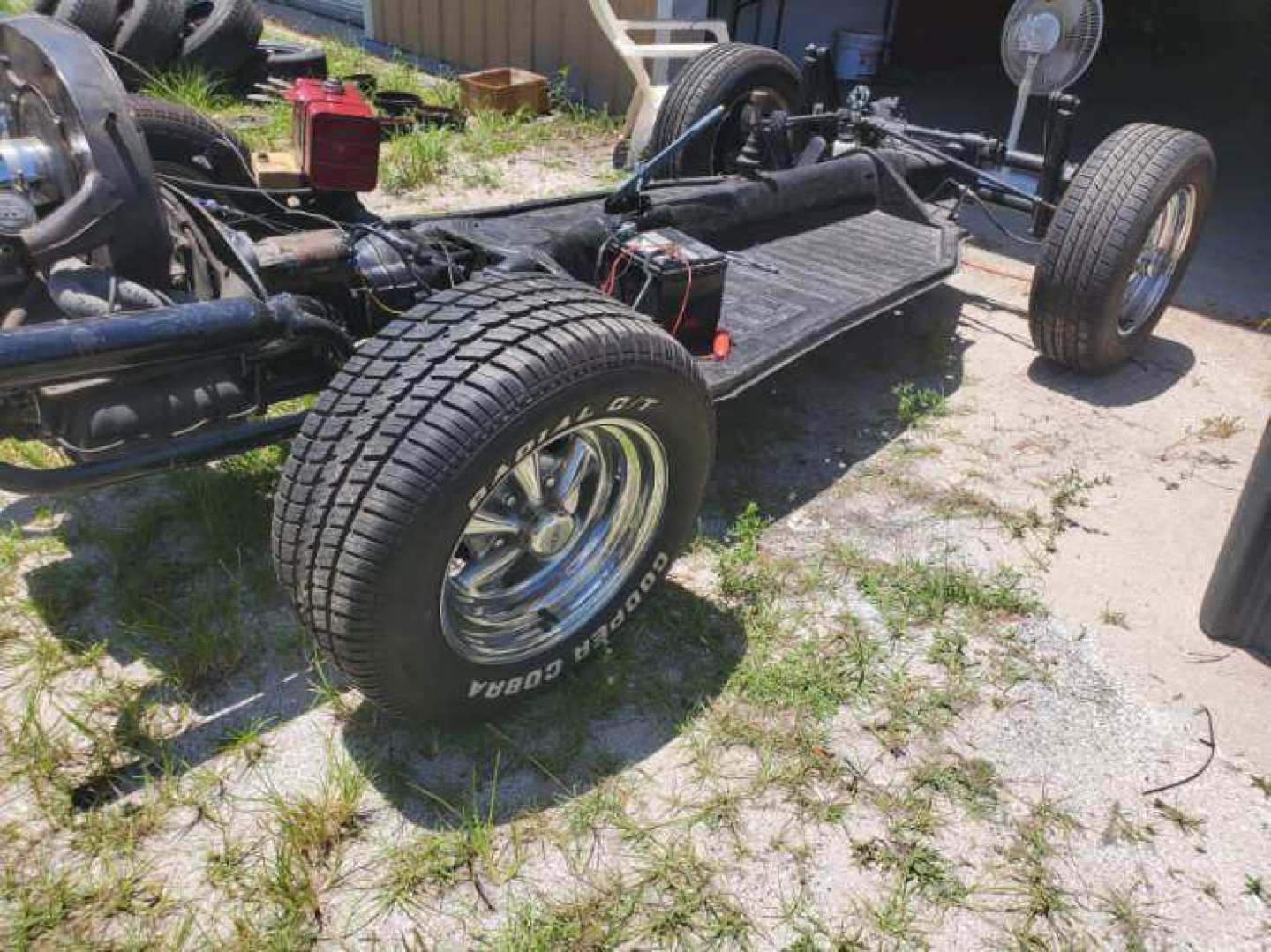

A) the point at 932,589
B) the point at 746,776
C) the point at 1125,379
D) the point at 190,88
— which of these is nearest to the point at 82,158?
the point at 746,776

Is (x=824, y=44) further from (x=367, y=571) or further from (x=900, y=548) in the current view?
(x=367, y=571)

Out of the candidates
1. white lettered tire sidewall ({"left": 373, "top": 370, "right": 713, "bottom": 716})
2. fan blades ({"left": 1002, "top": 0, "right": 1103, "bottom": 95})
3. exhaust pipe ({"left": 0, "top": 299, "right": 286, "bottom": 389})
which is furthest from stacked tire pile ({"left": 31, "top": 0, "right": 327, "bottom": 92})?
white lettered tire sidewall ({"left": 373, "top": 370, "right": 713, "bottom": 716})

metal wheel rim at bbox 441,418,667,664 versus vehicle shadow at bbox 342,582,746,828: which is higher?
metal wheel rim at bbox 441,418,667,664

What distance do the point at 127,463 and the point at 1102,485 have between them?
3.36 metres

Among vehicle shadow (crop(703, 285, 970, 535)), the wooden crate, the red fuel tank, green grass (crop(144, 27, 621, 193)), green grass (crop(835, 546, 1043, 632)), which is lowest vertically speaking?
green grass (crop(835, 546, 1043, 632))

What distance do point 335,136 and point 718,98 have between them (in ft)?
8.96

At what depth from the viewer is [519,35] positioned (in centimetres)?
905

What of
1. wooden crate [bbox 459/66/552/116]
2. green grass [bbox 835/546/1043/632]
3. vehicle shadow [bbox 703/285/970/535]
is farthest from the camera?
wooden crate [bbox 459/66/552/116]

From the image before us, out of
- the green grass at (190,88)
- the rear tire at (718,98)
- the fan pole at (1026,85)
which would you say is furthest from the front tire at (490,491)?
the green grass at (190,88)

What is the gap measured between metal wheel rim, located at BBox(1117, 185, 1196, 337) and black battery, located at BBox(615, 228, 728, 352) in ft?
7.56

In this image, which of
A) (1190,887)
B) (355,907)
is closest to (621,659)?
(355,907)

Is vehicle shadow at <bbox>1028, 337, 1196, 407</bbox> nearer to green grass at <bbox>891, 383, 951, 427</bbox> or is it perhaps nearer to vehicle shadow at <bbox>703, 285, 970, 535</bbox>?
vehicle shadow at <bbox>703, 285, 970, 535</bbox>

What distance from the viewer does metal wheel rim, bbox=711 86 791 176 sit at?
18.0 feet

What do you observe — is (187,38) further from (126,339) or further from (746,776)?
(746,776)
